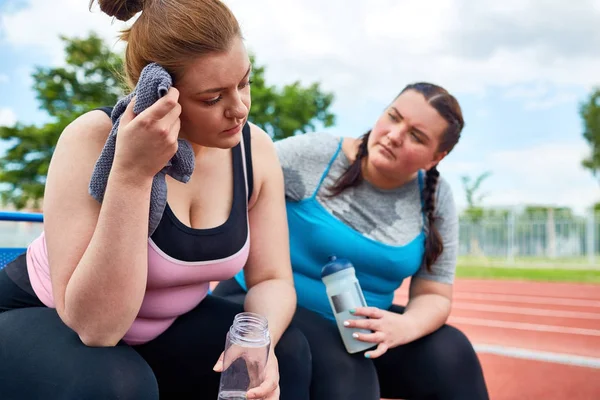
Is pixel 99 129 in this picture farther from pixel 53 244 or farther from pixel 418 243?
pixel 418 243

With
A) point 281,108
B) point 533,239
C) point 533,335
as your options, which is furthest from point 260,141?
point 281,108

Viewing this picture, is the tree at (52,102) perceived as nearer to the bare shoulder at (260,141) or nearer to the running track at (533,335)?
the running track at (533,335)

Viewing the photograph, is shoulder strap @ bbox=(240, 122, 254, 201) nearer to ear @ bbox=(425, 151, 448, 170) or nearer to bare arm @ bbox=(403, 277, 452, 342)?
bare arm @ bbox=(403, 277, 452, 342)

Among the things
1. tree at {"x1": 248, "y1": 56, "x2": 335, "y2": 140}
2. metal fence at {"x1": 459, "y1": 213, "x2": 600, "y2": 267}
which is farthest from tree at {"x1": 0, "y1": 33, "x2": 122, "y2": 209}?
metal fence at {"x1": 459, "y1": 213, "x2": 600, "y2": 267}

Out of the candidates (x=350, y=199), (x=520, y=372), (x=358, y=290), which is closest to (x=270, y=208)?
(x=358, y=290)

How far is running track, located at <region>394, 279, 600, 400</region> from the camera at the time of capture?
3.55 metres

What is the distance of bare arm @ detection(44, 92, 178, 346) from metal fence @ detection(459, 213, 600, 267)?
16311 mm

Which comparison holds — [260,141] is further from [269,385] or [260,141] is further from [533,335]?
[533,335]

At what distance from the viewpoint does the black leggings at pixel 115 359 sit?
1105 millimetres

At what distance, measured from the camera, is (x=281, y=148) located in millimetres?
2076

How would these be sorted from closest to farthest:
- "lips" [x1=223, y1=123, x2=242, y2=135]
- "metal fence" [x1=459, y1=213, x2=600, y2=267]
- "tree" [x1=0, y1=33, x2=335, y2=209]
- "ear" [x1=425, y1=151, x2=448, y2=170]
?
"lips" [x1=223, y1=123, x2=242, y2=135], "ear" [x1=425, y1=151, x2=448, y2=170], "metal fence" [x1=459, y1=213, x2=600, y2=267], "tree" [x1=0, y1=33, x2=335, y2=209]

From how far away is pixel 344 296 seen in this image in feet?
5.58

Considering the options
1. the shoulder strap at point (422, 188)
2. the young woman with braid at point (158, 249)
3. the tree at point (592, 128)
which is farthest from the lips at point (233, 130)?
the tree at point (592, 128)

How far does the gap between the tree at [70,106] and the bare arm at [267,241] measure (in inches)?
710
